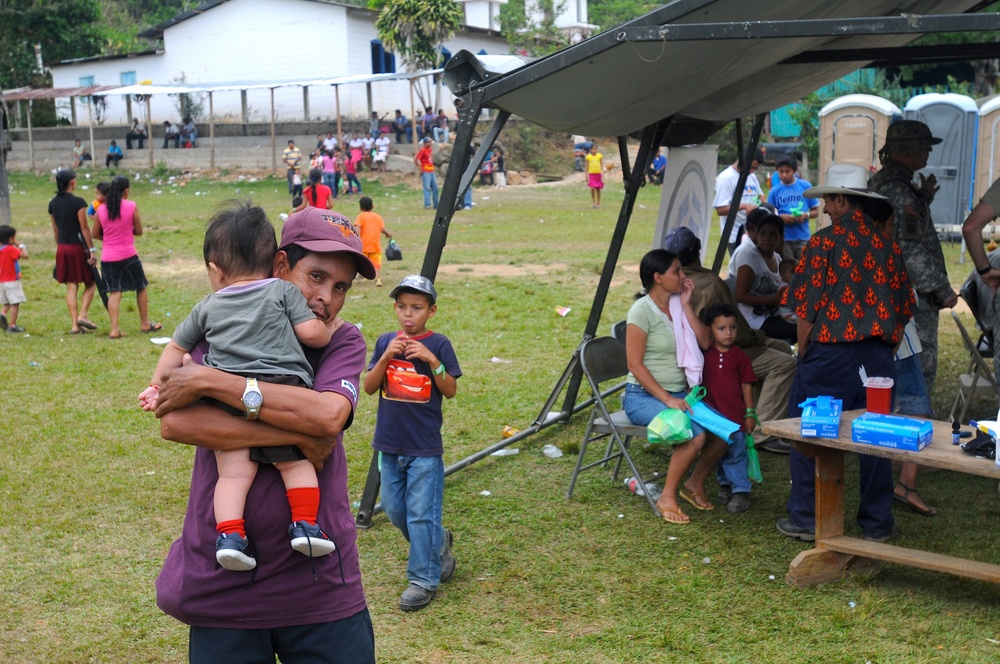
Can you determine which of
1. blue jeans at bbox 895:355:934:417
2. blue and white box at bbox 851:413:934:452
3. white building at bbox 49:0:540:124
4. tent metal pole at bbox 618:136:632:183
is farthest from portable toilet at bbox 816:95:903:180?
white building at bbox 49:0:540:124

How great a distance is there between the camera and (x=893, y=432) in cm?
455

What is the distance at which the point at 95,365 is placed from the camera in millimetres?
9562

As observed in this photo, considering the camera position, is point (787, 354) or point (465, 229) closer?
point (787, 354)

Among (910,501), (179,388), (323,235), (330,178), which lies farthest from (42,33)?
(179,388)

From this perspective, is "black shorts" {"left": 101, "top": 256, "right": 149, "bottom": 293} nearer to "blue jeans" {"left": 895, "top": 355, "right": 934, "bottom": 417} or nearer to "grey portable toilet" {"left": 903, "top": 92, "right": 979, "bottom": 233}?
"blue jeans" {"left": 895, "top": 355, "right": 934, "bottom": 417}

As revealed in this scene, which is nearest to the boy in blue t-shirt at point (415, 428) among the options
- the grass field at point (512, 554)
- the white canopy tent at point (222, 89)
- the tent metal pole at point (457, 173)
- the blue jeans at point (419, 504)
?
the blue jeans at point (419, 504)

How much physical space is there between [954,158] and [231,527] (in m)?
18.3

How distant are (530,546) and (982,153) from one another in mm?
15636

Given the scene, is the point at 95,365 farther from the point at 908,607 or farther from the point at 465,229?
the point at 465,229

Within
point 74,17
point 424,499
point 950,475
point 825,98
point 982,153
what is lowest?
point 950,475

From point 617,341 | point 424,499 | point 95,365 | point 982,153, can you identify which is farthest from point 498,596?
point 982,153

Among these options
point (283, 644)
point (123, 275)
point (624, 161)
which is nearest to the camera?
point (283, 644)

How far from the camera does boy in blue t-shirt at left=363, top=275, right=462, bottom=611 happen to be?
183 inches

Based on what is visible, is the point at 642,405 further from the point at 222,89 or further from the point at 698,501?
the point at 222,89
